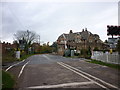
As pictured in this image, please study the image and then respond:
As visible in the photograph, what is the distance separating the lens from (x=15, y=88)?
7234 mm

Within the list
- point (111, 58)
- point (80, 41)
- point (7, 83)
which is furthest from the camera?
point (80, 41)

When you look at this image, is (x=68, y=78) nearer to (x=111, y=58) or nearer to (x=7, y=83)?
(x=7, y=83)

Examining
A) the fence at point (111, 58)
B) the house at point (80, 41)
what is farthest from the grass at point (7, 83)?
the house at point (80, 41)

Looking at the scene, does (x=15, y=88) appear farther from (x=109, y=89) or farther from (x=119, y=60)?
(x=119, y=60)

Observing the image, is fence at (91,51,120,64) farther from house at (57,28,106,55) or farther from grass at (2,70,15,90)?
house at (57,28,106,55)

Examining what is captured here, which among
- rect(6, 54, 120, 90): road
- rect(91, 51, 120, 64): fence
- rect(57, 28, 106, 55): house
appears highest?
rect(57, 28, 106, 55): house

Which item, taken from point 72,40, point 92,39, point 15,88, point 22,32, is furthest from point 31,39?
point 15,88

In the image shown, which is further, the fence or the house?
the house

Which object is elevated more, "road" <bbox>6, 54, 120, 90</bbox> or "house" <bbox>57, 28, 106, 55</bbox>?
"house" <bbox>57, 28, 106, 55</bbox>

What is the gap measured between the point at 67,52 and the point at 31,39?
3724cm

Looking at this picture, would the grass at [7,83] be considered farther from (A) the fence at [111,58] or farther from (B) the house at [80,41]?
(B) the house at [80,41]

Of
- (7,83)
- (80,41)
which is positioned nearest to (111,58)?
(7,83)

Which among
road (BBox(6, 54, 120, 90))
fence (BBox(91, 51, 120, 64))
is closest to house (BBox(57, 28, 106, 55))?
fence (BBox(91, 51, 120, 64))

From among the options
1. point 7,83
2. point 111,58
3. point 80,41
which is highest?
point 80,41
